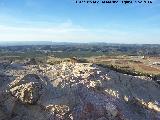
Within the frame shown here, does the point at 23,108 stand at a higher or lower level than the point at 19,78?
lower

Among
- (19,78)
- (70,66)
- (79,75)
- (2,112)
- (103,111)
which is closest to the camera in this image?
(2,112)

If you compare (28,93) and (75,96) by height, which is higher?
(28,93)

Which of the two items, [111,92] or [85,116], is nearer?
[85,116]

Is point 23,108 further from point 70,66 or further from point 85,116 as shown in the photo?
point 70,66

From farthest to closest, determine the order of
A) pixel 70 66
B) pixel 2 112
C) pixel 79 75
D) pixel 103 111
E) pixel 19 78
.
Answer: pixel 70 66 → pixel 79 75 → pixel 19 78 → pixel 103 111 → pixel 2 112

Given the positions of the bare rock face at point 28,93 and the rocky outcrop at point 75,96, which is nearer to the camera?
the rocky outcrop at point 75,96

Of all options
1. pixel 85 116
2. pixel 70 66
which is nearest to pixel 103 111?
pixel 85 116

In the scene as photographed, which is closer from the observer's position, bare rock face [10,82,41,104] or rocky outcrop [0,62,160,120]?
rocky outcrop [0,62,160,120]

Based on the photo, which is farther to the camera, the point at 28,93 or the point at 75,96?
the point at 75,96
